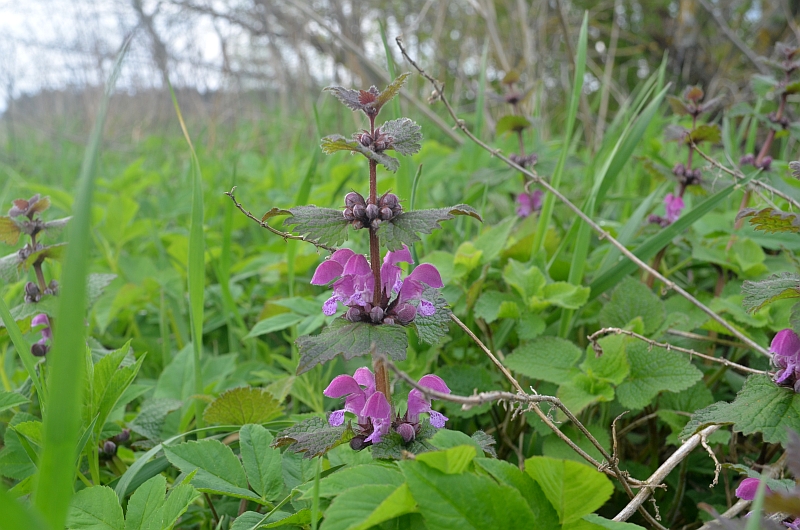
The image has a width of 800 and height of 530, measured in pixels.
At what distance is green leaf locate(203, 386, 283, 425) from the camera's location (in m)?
1.08

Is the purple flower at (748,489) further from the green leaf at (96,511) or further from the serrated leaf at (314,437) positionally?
the green leaf at (96,511)

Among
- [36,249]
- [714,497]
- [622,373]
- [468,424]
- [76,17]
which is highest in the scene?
[76,17]

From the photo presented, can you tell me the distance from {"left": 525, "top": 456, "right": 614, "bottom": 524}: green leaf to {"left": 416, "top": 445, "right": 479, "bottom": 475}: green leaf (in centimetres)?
8

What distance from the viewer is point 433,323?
854 millimetres

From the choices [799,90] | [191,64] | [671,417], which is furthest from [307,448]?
[191,64]

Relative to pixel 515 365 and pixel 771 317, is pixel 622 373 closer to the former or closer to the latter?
pixel 515 365

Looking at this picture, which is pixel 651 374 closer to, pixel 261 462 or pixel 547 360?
pixel 547 360

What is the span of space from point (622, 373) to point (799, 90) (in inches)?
46.4

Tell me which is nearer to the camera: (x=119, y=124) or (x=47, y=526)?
(x=47, y=526)

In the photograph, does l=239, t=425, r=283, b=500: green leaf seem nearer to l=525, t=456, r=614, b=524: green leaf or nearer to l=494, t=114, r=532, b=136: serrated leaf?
l=525, t=456, r=614, b=524: green leaf

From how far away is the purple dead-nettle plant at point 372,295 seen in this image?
0.77m

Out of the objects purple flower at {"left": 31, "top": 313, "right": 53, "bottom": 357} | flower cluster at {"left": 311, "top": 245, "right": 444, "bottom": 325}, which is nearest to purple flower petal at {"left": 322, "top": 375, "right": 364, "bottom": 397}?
flower cluster at {"left": 311, "top": 245, "right": 444, "bottom": 325}

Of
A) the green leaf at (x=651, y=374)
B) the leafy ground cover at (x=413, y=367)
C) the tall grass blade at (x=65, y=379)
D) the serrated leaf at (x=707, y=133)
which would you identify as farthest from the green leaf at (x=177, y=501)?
the serrated leaf at (x=707, y=133)

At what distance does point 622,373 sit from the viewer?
1.13m
